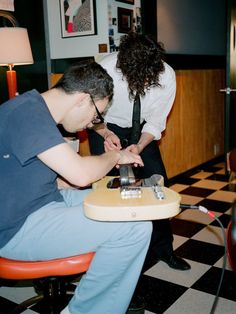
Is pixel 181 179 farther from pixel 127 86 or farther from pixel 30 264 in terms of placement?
pixel 30 264

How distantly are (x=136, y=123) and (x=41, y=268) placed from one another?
3.28 feet

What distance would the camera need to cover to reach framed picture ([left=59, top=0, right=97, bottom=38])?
118 inches

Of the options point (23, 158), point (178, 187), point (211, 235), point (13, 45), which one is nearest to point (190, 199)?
point (178, 187)

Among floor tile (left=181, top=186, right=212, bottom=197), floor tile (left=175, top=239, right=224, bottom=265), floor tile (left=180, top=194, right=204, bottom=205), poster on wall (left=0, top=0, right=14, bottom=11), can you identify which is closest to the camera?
floor tile (left=175, top=239, right=224, bottom=265)

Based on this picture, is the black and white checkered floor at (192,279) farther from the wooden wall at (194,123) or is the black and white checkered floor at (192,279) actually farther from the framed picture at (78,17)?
the framed picture at (78,17)

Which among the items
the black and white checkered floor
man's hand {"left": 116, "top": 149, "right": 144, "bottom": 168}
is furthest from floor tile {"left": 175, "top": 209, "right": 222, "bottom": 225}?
man's hand {"left": 116, "top": 149, "right": 144, "bottom": 168}

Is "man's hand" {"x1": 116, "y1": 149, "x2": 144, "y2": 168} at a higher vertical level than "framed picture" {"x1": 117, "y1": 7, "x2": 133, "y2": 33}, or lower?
lower

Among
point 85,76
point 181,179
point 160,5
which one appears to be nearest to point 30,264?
point 85,76

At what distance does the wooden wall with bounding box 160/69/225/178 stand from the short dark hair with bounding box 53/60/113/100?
216 cm

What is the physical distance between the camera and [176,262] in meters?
2.09

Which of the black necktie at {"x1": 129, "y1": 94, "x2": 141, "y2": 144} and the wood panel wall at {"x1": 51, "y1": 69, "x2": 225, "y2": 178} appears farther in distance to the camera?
the wood panel wall at {"x1": 51, "y1": 69, "x2": 225, "y2": 178}

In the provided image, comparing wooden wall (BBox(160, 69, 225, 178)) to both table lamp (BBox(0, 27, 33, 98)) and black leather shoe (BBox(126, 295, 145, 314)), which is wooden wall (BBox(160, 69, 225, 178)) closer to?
table lamp (BBox(0, 27, 33, 98))

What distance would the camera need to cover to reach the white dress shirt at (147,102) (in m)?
2.00

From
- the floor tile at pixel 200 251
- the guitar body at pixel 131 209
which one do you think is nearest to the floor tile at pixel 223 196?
the floor tile at pixel 200 251
